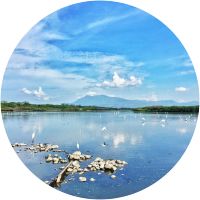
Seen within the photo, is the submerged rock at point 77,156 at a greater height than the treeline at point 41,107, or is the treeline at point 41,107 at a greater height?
the treeline at point 41,107

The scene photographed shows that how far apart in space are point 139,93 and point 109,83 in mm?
224

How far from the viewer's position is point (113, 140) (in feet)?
10.5

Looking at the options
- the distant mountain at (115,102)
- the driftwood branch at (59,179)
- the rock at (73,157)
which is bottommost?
the driftwood branch at (59,179)

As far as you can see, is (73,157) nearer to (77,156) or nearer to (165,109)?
(77,156)

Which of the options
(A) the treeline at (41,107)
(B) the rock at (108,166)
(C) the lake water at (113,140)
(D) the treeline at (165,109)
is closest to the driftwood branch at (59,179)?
(C) the lake water at (113,140)

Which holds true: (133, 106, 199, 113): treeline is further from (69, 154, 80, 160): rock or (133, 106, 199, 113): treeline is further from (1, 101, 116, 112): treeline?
(69, 154, 80, 160): rock

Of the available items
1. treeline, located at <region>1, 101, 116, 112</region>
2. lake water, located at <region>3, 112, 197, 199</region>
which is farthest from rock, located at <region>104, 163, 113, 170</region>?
treeline, located at <region>1, 101, 116, 112</region>

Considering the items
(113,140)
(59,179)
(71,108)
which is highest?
(71,108)

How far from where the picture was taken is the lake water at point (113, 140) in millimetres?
3152

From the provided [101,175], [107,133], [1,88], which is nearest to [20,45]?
[1,88]

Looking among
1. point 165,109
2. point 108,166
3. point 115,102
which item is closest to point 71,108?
point 115,102

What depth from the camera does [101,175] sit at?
318 centimetres

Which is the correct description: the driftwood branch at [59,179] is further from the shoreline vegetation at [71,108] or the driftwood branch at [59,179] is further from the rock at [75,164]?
the shoreline vegetation at [71,108]

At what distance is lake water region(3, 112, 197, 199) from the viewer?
3.15 metres
